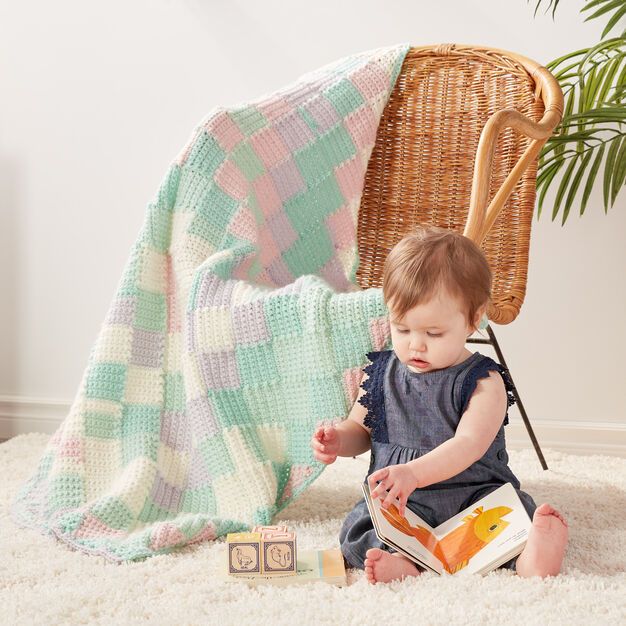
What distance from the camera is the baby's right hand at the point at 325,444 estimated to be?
122 centimetres

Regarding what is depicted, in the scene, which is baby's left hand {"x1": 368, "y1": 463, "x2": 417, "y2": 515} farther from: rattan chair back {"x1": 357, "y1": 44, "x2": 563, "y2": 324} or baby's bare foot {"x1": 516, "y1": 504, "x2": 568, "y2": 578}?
rattan chair back {"x1": 357, "y1": 44, "x2": 563, "y2": 324}

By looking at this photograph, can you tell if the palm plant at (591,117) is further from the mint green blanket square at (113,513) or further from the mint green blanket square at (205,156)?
the mint green blanket square at (113,513)

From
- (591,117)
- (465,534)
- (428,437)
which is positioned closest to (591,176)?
(591,117)

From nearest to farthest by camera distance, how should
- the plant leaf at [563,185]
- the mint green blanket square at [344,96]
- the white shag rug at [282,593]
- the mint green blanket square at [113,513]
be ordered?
the white shag rug at [282,593]
the mint green blanket square at [113,513]
the mint green blanket square at [344,96]
the plant leaf at [563,185]


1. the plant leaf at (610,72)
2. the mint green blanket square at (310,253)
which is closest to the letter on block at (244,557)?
the mint green blanket square at (310,253)

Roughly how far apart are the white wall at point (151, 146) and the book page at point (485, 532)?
36.9 inches

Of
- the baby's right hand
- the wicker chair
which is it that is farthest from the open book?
the wicker chair

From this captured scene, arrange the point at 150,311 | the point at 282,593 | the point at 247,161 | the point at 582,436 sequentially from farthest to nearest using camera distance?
the point at 582,436, the point at 247,161, the point at 150,311, the point at 282,593

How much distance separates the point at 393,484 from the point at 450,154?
2.88ft

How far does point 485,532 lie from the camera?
1132mm

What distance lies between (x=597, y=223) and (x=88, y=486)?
1.28m

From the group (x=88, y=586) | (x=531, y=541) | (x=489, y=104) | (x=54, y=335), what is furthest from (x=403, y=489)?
(x=54, y=335)

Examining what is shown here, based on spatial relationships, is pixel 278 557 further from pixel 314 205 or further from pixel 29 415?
pixel 29 415

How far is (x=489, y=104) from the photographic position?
5.60 feet
